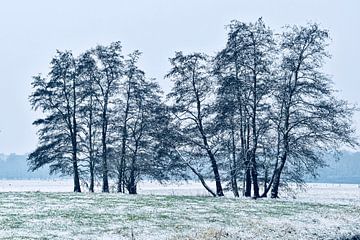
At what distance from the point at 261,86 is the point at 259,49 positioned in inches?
112

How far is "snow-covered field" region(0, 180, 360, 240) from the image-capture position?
776 inches

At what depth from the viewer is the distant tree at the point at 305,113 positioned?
36.8 meters

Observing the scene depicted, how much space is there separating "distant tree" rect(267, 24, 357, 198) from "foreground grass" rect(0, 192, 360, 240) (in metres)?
6.53

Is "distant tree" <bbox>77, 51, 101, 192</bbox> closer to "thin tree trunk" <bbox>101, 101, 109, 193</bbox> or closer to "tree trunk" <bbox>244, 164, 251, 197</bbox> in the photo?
"thin tree trunk" <bbox>101, 101, 109, 193</bbox>

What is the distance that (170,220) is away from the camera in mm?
23203

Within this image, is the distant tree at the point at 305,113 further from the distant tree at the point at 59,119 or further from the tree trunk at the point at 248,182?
the distant tree at the point at 59,119

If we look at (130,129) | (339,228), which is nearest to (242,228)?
(339,228)

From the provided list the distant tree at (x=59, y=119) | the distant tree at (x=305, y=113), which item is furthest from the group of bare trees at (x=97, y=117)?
the distant tree at (x=305, y=113)

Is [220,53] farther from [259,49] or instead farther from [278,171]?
[278,171]

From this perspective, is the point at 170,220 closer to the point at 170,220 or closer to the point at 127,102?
the point at 170,220

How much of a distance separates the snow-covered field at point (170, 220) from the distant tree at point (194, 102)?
10.5 m

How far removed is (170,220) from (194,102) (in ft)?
67.3

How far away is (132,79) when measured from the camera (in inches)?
1865

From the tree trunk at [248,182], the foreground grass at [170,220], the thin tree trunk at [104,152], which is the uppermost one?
the thin tree trunk at [104,152]
